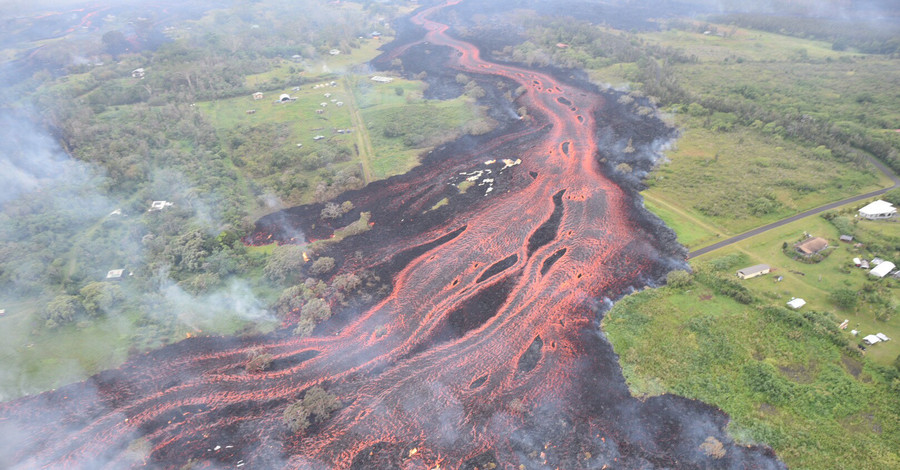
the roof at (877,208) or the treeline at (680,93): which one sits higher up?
the treeline at (680,93)

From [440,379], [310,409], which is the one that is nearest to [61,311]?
[310,409]

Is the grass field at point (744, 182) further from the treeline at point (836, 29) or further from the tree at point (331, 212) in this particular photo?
the treeline at point (836, 29)

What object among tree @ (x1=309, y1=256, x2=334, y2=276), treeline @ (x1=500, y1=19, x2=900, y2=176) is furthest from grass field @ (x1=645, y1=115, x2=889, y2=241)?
tree @ (x1=309, y1=256, x2=334, y2=276)

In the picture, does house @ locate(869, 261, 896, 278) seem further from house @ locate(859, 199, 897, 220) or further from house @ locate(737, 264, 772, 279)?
house @ locate(859, 199, 897, 220)

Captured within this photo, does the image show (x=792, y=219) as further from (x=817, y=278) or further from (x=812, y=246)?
(x=817, y=278)

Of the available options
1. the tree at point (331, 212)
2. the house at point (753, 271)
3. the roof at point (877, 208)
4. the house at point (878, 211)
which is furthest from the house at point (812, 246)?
the tree at point (331, 212)
